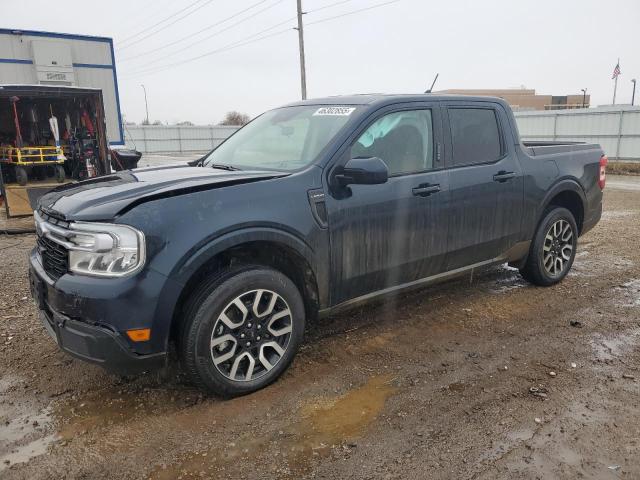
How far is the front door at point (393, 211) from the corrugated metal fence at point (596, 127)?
19150 mm

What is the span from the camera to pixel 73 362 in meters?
3.63

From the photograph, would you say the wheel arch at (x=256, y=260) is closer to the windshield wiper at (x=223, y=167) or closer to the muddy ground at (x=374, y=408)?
the muddy ground at (x=374, y=408)

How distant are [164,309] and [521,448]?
203 centimetres

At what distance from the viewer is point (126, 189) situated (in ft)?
10.1

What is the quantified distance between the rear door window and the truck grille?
293 centimetres

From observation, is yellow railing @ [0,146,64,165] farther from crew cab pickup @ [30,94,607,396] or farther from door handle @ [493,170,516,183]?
door handle @ [493,170,516,183]

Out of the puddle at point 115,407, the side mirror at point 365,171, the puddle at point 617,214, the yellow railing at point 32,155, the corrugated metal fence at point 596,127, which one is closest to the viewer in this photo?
the puddle at point 115,407

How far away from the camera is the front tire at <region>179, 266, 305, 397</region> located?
114 inches

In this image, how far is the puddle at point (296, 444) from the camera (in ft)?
8.15

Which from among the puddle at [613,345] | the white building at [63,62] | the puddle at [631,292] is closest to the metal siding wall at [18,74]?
the white building at [63,62]

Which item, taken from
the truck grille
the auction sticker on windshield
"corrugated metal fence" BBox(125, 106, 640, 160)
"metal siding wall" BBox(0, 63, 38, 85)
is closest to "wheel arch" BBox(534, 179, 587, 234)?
the auction sticker on windshield

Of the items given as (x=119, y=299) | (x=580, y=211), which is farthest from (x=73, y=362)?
(x=580, y=211)

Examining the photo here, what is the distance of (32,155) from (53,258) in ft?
29.6

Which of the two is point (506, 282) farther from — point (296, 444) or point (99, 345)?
point (99, 345)
